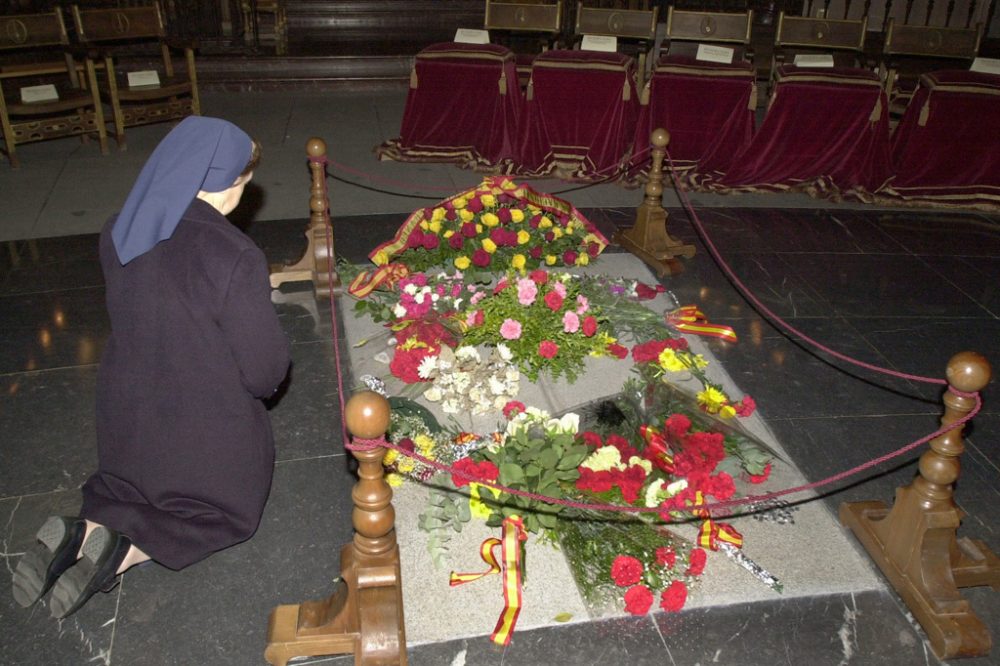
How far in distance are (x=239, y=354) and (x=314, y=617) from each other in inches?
31.3

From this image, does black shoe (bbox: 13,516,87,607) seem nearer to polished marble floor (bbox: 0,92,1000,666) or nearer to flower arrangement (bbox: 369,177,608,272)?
polished marble floor (bbox: 0,92,1000,666)

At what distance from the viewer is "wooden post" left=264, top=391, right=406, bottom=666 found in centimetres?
209

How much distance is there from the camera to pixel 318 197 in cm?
418

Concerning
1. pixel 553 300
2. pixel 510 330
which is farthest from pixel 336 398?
pixel 553 300

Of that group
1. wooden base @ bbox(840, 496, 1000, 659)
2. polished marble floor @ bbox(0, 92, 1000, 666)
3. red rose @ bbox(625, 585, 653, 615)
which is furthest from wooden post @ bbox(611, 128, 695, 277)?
red rose @ bbox(625, 585, 653, 615)

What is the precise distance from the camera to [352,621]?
7.38 ft

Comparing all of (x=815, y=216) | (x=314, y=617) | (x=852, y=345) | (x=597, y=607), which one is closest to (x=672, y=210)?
(x=815, y=216)

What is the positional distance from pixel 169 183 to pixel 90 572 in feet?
3.84

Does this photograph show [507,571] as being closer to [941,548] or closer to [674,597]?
[674,597]

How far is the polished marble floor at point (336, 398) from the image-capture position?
2387mm

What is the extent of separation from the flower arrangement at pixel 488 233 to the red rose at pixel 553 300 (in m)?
0.62

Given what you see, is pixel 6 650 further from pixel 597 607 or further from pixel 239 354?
pixel 597 607

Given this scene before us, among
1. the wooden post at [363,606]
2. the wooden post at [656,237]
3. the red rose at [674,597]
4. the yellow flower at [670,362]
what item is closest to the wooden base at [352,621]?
the wooden post at [363,606]

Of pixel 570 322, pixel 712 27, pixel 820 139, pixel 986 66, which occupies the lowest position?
pixel 570 322
